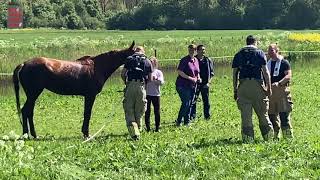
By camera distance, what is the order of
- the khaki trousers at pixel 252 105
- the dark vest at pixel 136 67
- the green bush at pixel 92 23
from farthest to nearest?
the green bush at pixel 92 23 → the dark vest at pixel 136 67 → the khaki trousers at pixel 252 105

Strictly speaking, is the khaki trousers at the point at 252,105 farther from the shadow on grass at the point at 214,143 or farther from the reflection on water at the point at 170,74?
the reflection on water at the point at 170,74

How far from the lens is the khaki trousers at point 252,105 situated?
10.7 m

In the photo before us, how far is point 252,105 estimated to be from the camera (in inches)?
426

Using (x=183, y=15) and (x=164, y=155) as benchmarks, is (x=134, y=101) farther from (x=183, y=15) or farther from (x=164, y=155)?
(x=183, y=15)

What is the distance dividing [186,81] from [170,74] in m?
12.5

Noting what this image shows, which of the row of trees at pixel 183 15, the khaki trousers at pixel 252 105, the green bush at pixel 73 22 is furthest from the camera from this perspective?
the green bush at pixel 73 22

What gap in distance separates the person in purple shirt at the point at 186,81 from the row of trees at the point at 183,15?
64.4 m

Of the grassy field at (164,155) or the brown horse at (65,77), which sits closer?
the grassy field at (164,155)

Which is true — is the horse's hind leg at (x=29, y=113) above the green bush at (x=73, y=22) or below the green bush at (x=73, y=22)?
above

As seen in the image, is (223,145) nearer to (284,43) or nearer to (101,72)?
(101,72)

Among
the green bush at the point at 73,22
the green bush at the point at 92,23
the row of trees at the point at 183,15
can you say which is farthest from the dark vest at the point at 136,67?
the green bush at the point at 92,23

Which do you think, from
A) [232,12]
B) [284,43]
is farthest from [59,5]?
[284,43]

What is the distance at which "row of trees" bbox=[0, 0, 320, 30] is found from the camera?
77750mm

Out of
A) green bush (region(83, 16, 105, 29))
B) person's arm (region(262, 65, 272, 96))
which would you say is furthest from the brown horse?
green bush (region(83, 16, 105, 29))
